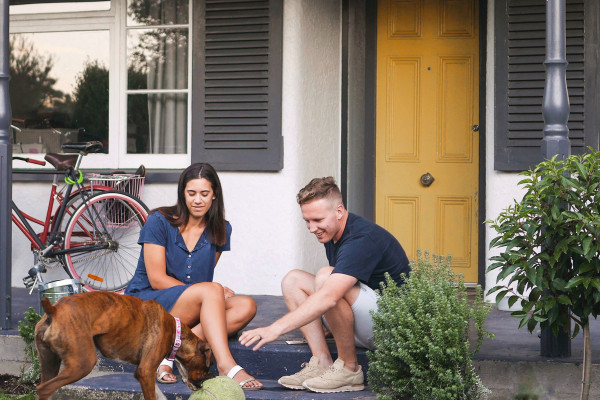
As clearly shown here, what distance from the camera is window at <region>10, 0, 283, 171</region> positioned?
6699 millimetres

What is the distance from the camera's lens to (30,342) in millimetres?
4988

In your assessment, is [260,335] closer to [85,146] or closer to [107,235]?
[107,235]

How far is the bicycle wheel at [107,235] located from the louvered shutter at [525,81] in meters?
2.95

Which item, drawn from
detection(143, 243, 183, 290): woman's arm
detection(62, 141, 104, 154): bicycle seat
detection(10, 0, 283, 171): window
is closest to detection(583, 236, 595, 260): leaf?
detection(143, 243, 183, 290): woman's arm

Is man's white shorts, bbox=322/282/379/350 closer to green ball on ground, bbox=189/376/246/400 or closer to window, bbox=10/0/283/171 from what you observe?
green ball on ground, bbox=189/376/246/400

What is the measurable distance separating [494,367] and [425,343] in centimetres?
70

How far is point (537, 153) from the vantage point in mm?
6230

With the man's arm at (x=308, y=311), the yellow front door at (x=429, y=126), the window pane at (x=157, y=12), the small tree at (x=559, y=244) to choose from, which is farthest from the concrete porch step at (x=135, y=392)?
the window pane at (x=157, y=12)

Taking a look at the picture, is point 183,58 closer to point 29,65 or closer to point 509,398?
point 29,65

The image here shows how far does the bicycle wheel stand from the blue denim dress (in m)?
1.64

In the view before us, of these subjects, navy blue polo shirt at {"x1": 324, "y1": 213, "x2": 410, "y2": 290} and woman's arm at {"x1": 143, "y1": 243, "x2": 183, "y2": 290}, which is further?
woman's arm at {"x1": 143, "y1": 243, "x2": 183, "y2": 290}

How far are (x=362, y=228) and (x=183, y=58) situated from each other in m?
3.21

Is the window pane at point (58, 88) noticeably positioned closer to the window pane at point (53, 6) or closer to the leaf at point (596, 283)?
the window pane at point (53, 6)

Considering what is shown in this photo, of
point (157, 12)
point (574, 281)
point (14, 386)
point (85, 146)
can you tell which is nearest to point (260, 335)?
point (574, 281)
